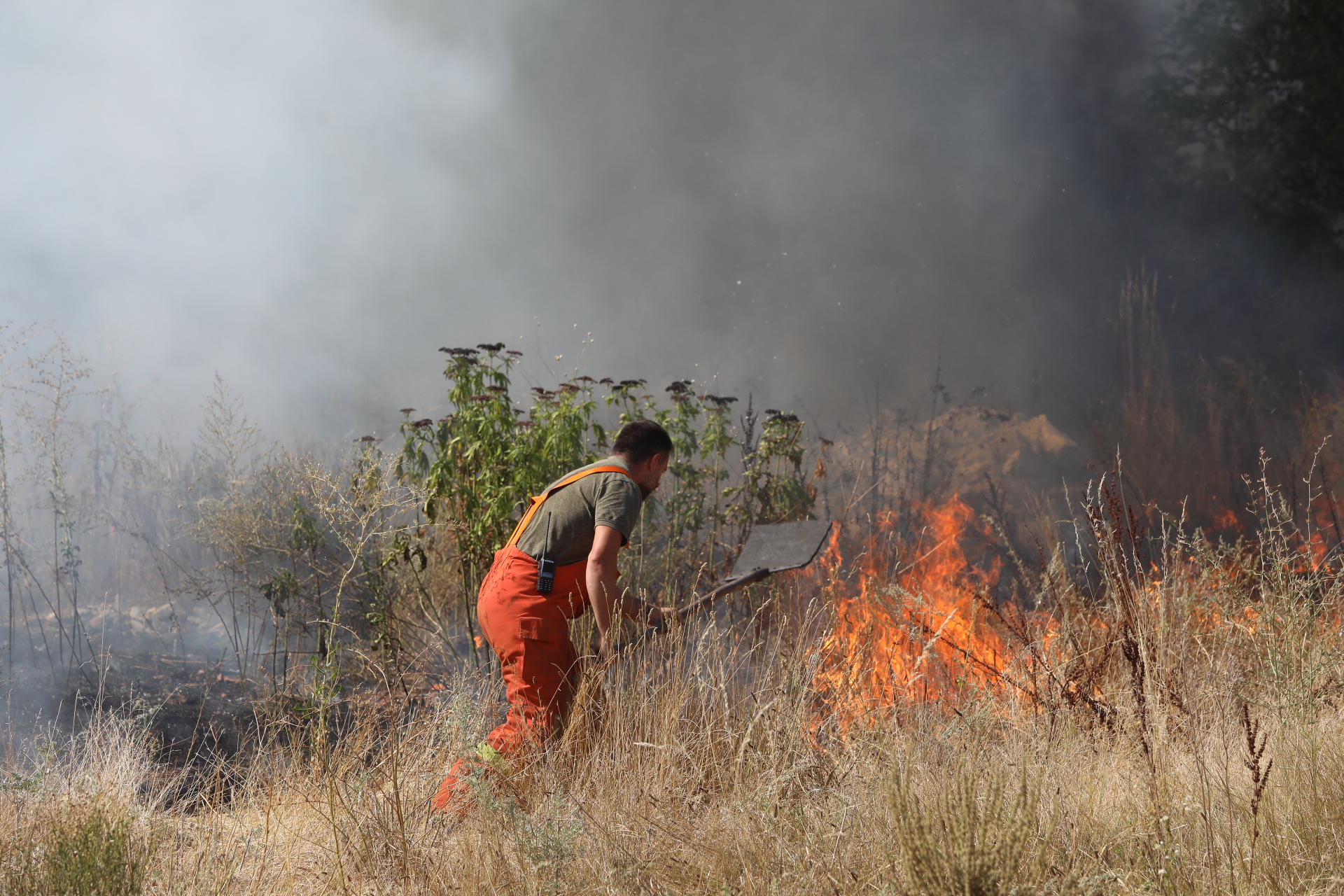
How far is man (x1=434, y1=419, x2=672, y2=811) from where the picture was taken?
8.05ft

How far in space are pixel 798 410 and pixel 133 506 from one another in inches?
242

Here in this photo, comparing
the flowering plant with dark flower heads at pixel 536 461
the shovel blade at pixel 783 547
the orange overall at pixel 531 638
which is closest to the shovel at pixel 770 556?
the shovel blade at pixel 783 547

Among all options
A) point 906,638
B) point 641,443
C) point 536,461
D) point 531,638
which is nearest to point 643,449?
point 641,443

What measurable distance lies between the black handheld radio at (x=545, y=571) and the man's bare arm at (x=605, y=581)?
0.49 ft

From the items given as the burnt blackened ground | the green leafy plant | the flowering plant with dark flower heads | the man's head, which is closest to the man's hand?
the man's head

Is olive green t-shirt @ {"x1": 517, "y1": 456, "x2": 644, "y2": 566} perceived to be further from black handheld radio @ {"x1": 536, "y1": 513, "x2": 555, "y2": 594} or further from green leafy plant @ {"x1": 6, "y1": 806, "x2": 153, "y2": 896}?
green leafy plant @ {"x1": 6, "y1": 806, "x2": 153, "y2": 896}

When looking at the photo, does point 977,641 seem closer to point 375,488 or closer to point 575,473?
point 575,473

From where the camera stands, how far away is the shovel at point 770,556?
2.38m

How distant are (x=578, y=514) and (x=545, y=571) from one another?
0.22m

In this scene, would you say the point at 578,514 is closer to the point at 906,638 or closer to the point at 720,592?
the point at 720,592

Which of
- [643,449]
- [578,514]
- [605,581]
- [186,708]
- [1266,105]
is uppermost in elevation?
[1266,105]

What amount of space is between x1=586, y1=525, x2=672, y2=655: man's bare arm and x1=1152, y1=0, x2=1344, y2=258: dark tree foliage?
7098 millimetres

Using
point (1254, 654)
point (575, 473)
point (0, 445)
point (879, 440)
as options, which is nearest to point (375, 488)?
point (575, 473)

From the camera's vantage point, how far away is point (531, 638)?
253 cm
